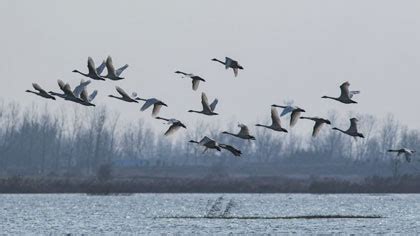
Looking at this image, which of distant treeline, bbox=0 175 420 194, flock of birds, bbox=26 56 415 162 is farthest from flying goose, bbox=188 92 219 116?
distant treeline, bbox=0 175 420 194

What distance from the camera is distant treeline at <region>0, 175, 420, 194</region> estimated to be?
103m

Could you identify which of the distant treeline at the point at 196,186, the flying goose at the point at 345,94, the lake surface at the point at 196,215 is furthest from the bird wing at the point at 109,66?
the distant treeline at the point at 196,186

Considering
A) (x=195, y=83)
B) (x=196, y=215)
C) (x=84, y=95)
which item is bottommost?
(x=196, y=215)

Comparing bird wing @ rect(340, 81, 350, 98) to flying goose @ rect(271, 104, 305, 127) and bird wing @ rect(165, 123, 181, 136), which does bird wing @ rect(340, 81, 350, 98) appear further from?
bird wing @ rect(165, 123, 181, 136)

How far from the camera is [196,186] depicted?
108 metres

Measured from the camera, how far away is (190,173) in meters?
149

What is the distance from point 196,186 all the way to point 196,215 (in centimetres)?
3632

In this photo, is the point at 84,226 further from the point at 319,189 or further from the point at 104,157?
the point at 104,157

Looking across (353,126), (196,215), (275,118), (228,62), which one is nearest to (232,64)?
(228,62)

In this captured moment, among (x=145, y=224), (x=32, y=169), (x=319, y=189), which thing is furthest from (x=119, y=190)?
(x=32, y=169)

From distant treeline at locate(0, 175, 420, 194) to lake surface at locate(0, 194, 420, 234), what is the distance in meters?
1.06

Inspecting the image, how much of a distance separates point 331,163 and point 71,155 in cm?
3324

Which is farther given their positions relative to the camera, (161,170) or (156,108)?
(161,170)

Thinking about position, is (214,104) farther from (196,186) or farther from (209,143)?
(196,186)
